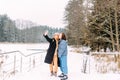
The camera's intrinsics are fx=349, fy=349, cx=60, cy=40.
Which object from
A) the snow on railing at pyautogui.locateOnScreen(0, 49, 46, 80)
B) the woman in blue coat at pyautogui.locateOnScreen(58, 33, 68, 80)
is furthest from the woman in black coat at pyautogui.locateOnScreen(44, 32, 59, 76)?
the snow on railing at pyautogui.locateOnScreen(0, 49, 46, 80)

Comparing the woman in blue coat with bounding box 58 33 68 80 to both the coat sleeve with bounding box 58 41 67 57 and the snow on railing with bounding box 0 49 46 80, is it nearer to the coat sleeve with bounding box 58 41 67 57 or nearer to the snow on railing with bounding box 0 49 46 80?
the coat sleeve with bounding box 58 41 67 57

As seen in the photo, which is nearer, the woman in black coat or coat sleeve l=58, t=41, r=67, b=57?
coat sleeve l=58, t=41, r=67, b=57

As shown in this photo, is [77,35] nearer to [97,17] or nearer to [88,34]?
[88,34]

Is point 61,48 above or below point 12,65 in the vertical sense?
above

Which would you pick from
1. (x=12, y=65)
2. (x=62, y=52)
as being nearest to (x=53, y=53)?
(x=62, y=52)

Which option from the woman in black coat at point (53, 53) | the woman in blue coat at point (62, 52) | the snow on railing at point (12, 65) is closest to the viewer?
the snow on railing at point (12, 65)

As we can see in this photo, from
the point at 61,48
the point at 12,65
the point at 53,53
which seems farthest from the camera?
the point at 12,65

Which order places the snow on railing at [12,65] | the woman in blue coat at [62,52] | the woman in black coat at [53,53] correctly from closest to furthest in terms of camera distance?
the snow on railing at [12,65]
the woman in blue coat at [62,52]
the woman in black coat at [53,53]

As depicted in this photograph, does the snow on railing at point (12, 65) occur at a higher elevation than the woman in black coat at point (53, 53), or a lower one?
lower

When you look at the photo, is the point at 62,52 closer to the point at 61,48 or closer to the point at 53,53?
the point at 61,48

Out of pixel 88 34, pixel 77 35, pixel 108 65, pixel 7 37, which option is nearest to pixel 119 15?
pixel 88 34

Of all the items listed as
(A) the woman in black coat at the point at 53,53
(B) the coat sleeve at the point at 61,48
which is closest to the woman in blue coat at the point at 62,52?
(B) the coat sleeve at the point at 61,48

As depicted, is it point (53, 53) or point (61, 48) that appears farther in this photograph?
point (53, 53)

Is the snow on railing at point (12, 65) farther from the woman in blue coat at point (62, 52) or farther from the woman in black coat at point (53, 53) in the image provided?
the woman in blue coat at point (62, 52)
